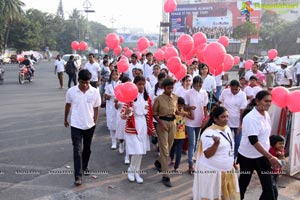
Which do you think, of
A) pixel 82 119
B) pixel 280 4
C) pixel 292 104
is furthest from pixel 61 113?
pixel 280 4

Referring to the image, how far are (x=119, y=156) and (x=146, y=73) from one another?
3.98m

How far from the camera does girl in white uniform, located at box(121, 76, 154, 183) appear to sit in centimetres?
471

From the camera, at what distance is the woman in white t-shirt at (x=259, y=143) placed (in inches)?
139

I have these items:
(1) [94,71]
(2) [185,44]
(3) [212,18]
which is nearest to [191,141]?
(2) [185,44]

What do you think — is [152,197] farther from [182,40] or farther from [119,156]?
[182,40]

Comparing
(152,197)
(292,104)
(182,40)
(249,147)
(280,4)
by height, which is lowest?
(152,197)

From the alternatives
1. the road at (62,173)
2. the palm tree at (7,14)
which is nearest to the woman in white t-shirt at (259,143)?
the road at (62,173)

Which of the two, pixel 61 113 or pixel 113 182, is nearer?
pixel 113 182

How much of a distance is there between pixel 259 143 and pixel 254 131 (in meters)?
0.14

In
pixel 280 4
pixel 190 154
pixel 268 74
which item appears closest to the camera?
pixel 190 154

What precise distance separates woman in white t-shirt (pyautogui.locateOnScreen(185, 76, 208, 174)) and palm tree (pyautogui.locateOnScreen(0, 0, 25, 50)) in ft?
152

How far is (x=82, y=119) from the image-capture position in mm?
4691

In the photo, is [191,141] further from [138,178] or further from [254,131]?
[254,131]

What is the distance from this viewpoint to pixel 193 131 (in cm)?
531
